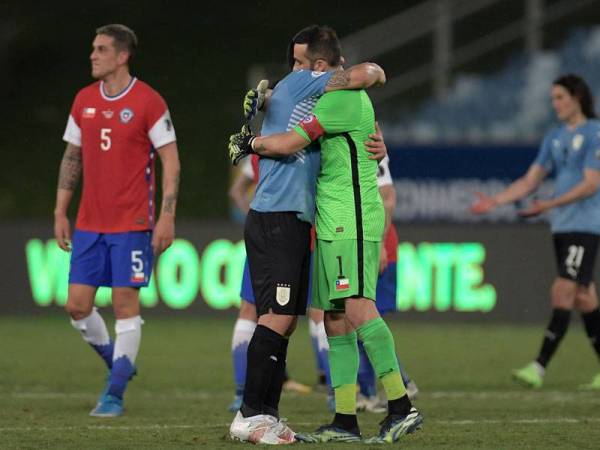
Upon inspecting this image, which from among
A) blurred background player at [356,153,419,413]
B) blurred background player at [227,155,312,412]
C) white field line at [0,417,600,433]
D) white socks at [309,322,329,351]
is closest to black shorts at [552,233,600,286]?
blurred background player at [356,153,419,413]

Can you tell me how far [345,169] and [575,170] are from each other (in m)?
4.14

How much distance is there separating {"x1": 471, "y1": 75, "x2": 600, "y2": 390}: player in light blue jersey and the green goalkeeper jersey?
363cm

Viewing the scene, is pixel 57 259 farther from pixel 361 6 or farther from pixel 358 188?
pixel 361 6

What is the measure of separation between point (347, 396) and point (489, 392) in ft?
10.4

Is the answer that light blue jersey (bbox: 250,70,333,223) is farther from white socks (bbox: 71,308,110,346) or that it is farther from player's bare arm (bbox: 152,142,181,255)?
white socks (bbox: 71,308,110,346)

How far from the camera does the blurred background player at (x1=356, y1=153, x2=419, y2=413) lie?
874 centimetres

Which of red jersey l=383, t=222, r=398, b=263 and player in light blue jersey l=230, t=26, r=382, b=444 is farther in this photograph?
red jersey l=383, t=222, r=398, b=263

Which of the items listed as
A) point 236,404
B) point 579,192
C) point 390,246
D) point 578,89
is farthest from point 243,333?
point 578,89

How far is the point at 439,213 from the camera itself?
18.2 metres

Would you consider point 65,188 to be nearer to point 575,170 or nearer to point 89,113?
point 89,113

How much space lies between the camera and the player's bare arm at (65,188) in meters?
8.78

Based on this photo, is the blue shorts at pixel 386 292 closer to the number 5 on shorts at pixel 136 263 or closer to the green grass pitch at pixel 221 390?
the green grass pitch at pixel 221 390

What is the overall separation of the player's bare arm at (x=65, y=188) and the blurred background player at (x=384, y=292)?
1.89m

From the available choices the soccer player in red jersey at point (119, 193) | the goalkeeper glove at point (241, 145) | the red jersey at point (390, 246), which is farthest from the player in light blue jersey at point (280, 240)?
the red jersey at point (390, 246)
